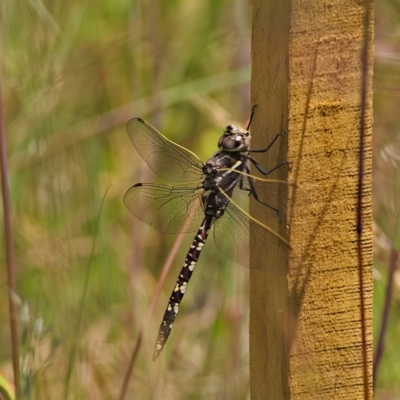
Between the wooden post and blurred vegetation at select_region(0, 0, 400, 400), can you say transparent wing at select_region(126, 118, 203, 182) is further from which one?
the wooden post

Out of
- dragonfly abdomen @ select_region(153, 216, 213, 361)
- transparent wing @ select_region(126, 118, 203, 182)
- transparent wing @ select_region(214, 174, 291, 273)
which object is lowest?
dragonfly abdomen @ select_region(153, 216, 213, 361)

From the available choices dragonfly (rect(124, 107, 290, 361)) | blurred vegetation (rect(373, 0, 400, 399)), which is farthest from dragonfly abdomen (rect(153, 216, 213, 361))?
blurred vegetation (rect(373, 0, 400, 399))

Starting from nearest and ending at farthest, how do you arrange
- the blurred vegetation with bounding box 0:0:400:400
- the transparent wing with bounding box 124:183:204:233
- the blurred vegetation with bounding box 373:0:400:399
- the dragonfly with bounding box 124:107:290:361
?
1. the dragonfly with bounding box 124:107:290:361
2. the blurred vegetation with bounding box 373:0:400:399
3. the transparent wing with bounding box 124:183:204:233
4. the blurred vegetation with bounding box 0:0:400:400

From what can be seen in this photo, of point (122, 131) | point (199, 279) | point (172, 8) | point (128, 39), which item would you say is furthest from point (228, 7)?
point (199, 279)

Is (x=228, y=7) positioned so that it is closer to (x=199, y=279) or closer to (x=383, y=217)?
(x=199, y=279)

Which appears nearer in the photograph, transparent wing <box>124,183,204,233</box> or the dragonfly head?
the dragonfly head

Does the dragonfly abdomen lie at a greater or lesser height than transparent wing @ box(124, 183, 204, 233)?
lesser

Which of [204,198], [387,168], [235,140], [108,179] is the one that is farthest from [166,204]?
[108,179]

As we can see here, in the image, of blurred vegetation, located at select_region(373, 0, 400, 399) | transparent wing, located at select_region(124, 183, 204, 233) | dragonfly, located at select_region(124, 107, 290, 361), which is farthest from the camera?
transparent wing, located at select_region(124, 183, 204, 233)
